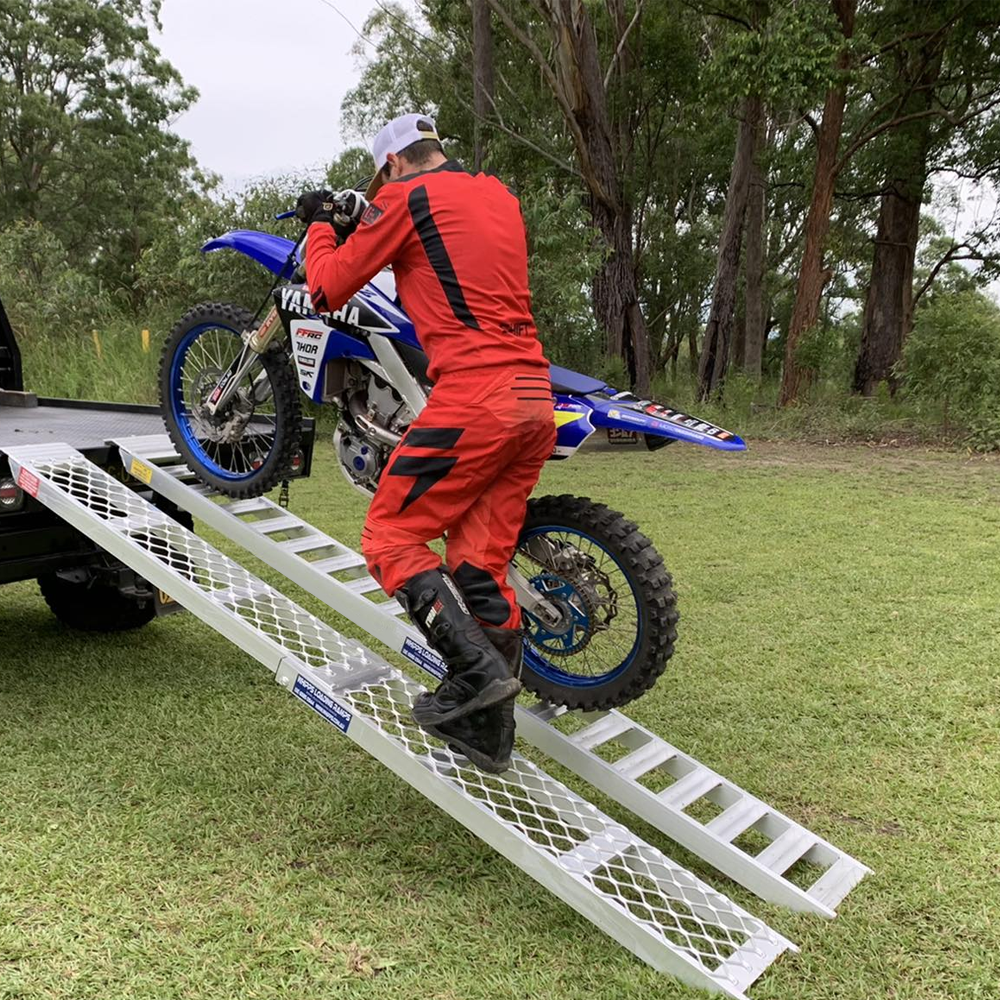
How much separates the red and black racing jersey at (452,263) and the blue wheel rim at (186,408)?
136cm

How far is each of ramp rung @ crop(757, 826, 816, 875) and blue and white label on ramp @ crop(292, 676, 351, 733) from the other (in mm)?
1279

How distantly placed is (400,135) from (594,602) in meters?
1.58

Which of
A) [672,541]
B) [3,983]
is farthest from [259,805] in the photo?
[672,541]

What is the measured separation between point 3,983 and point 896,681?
3.45 meters

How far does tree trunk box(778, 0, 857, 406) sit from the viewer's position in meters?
12.1

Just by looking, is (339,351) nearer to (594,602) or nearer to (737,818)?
(594,602)

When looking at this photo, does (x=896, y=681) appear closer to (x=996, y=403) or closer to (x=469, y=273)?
(x=469, y=273)

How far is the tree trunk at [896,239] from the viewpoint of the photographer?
14.6 metres

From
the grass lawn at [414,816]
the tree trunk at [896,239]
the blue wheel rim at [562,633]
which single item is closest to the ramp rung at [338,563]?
the grass lawn at [414,816]

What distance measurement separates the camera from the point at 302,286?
3.29 meters

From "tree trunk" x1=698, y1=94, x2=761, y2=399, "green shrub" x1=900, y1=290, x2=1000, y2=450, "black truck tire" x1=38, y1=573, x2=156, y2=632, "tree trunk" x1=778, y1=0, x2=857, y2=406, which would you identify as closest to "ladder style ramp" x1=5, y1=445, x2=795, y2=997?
"black truck tire" x1=38, y1=573, x2=156, y2=632

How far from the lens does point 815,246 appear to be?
12492 mm

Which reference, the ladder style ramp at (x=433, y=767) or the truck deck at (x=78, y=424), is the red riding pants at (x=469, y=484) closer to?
the ladder style ramp at (x=433, y=767)

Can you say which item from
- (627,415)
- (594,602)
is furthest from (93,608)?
(627,415)
